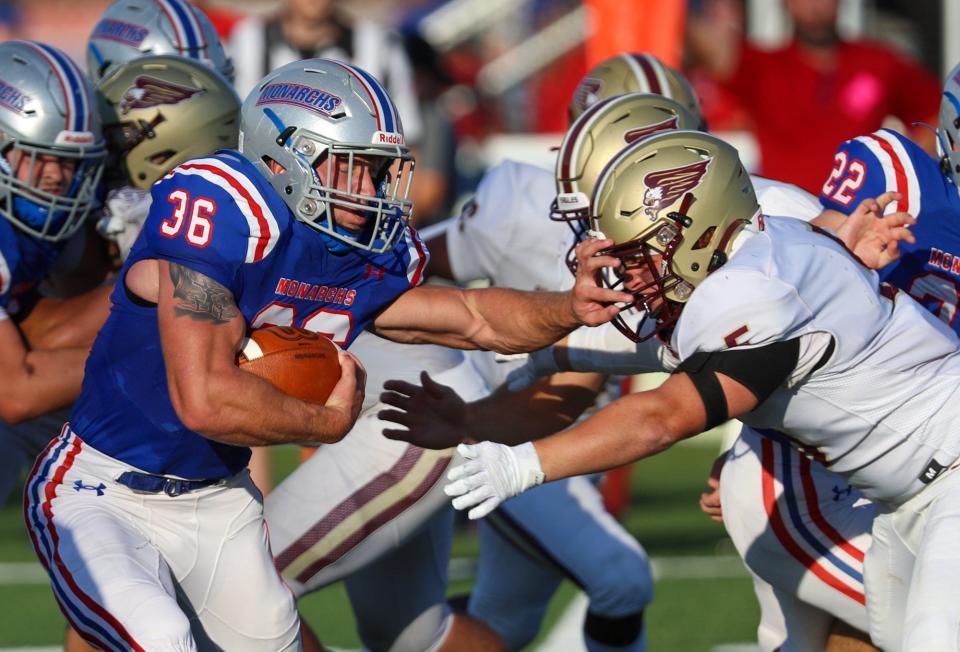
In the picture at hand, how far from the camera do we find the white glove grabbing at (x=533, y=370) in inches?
167

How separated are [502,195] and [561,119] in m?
8.03

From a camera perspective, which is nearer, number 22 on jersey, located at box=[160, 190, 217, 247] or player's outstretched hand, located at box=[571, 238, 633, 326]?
number 22 on jersey, located at box=[160, 190, 217, 247]

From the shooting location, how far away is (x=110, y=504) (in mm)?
3549

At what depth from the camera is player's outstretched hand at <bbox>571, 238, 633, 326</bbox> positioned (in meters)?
3.53

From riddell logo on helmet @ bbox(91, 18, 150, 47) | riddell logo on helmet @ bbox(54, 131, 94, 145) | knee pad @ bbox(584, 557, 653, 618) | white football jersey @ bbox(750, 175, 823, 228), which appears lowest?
knee pad @ bbox(584, 557, 653, 618)

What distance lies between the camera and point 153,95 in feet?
15.2

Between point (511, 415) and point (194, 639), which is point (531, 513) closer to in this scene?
point (511, 415)

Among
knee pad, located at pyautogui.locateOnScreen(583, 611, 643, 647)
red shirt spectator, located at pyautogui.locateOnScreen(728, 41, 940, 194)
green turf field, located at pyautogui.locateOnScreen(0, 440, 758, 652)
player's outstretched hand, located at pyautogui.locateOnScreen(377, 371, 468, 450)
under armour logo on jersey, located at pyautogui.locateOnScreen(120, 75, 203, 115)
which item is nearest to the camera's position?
player's outstretched hand, located at pyautogui.locateOnScreen(377, 371, 468, 450)

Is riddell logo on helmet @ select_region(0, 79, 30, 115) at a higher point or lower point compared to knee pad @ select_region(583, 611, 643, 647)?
higher

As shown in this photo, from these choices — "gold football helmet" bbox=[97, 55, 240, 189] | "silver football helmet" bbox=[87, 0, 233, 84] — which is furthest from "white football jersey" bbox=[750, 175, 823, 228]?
"silver football helmet" bbox=[87, 0, 233, 84]

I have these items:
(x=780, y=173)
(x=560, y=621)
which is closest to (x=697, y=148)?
(x=560, y=621)

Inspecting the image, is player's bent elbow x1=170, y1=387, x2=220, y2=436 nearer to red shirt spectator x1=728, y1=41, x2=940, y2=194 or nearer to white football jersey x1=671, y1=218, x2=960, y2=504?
white football jersey x1=671, y1=218, x2=960, y2=504

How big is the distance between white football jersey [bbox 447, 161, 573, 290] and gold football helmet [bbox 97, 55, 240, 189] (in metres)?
0.81

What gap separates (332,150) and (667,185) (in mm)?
818
